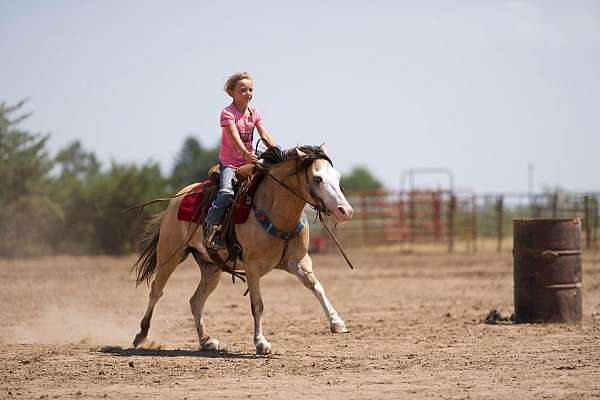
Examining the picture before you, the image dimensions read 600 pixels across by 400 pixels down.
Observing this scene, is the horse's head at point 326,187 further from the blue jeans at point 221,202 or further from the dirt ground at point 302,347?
the dirt ground at point 302,347

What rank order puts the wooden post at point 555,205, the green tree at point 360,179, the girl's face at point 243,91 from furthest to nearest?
the green tree at point 360,179 < the wooden post at point 555,205 < the girl's face at point 243,91

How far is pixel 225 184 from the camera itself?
29.0 feet

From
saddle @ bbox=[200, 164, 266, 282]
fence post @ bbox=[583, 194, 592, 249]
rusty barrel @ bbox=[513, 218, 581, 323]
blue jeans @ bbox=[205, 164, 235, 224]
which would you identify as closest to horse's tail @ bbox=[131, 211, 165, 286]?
saddle @ bbox=[200, 164, 266, 282]

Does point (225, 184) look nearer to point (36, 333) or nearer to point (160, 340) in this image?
point (160, 340)

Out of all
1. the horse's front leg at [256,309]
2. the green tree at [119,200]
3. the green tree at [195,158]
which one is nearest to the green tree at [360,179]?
the green tree at [195,158]

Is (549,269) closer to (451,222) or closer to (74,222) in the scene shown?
(451,222)

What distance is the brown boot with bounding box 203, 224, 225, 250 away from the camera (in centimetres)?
869

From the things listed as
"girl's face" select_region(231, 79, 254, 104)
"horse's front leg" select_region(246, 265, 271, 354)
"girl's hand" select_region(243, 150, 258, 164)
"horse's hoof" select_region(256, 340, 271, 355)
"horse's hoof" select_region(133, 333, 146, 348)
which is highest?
"girl's face" select_region(231, 79, 254, 104)

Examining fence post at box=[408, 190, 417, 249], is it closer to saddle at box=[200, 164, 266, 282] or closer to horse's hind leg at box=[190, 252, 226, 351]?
horse's hind leg at box=[190, 252, 226, 351]

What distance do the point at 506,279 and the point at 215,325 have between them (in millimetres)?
8328

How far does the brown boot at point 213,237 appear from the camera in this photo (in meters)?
8.69

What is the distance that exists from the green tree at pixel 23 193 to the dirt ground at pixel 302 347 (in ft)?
35.5

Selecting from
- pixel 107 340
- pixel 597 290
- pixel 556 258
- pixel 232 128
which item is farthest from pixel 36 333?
pixel 597 290

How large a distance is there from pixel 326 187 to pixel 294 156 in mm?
626
